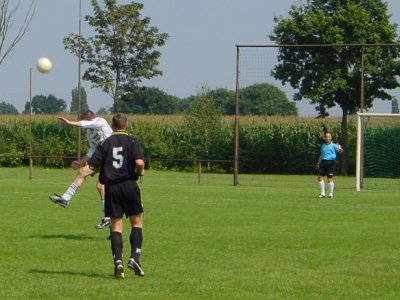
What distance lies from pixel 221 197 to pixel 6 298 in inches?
773

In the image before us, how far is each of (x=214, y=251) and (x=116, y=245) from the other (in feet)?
10.2

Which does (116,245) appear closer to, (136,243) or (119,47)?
(136,243)

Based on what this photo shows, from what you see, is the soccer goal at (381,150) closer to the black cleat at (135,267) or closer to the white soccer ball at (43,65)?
the white soccer ball at (43,65)

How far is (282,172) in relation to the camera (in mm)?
51438

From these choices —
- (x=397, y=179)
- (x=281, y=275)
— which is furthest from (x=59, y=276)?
(x=397, y=179)

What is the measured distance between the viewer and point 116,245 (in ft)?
40.7

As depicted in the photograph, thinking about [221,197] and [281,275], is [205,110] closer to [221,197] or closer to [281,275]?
[221,197]

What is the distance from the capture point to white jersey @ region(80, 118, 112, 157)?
57.2ft

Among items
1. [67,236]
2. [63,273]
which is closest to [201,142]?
[67,236]

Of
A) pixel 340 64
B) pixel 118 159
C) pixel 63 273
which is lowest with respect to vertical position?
pixel 63 273

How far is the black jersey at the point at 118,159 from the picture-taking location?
12492 mm

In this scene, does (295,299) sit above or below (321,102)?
below

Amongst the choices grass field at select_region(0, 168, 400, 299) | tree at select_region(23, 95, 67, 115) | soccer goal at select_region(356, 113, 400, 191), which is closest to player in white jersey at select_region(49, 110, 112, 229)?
grass field at select_region(0, 168, 400, 299)

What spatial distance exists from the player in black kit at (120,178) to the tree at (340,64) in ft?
106
